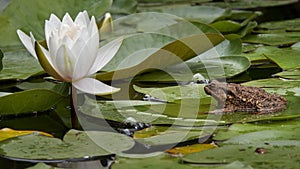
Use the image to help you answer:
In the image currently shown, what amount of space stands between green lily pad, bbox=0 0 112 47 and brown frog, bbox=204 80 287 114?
63 cm

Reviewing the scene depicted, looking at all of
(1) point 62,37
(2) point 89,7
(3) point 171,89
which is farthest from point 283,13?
(1) point 62,37

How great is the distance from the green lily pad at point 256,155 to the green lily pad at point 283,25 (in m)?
1.19

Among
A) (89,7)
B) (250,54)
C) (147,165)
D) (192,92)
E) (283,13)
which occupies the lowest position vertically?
(147,165)

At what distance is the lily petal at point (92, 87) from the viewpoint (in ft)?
4.06

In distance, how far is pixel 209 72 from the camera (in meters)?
1.54

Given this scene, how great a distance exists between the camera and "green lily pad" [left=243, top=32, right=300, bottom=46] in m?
1.88

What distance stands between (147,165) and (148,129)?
18cm

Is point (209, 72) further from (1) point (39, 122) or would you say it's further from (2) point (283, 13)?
(2) point (283, 13)

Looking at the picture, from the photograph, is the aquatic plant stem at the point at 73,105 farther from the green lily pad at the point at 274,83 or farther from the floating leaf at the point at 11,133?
the green lily pad at the point at 274,83

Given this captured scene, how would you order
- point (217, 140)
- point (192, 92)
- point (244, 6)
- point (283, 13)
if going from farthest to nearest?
point (244, 6) → point (283, 13) → point (192, 92) → point (217, 140)

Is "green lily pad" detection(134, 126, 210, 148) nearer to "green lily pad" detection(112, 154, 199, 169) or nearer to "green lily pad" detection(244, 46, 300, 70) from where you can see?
"green lily pad" detection(112, 154, 199, 169)

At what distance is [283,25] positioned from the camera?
7.35 ft

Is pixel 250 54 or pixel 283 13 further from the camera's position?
pixel 283 13

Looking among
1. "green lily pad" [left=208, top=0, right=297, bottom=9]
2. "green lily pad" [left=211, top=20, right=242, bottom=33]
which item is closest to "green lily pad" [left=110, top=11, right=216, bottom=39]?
"green lily pad" [left=211, top=20, right=242, bottom=33]
